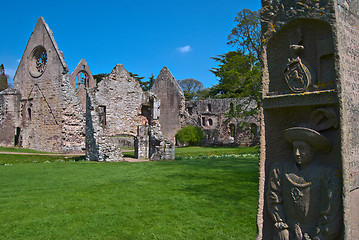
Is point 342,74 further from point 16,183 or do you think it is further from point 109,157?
point 109,157

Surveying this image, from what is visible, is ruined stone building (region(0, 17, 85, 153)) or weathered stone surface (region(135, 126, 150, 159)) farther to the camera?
ruined stone building (region(0, 17, 85, 153))

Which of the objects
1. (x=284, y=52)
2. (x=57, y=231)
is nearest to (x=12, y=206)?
(x=57, y=231)

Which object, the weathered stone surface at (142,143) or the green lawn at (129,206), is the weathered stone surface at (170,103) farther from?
the green lawn at (129,206)

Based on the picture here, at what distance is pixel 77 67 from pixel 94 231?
123 feet

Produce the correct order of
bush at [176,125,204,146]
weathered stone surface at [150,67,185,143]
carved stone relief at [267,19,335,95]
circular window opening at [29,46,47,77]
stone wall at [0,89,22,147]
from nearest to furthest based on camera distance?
carved stone relief at [267,19,335,95], circular window opening at [29,46,47,77], stone wall at [0,89,22,147], bush at [176,125,204,146], weathered stone surface at [150,67,185,143]

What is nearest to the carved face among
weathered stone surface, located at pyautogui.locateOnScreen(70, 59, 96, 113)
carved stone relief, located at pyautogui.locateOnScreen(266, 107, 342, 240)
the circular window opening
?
carved stone relief, located at pyautogui.locateOnScreen(266, 107, 342, 240)

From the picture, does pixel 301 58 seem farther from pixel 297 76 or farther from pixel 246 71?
pixel 246 71

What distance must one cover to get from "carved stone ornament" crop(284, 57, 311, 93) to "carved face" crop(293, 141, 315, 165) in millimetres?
520

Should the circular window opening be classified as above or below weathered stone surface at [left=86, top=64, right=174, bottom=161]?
above

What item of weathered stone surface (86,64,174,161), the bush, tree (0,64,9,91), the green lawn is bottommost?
the green lawn

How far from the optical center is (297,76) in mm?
3016

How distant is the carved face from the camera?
2898 mm

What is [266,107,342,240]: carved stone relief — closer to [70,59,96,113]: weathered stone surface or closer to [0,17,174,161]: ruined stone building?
[0,17,174,161]: ruined stone building

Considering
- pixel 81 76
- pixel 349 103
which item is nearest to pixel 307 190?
pixel 349 103
